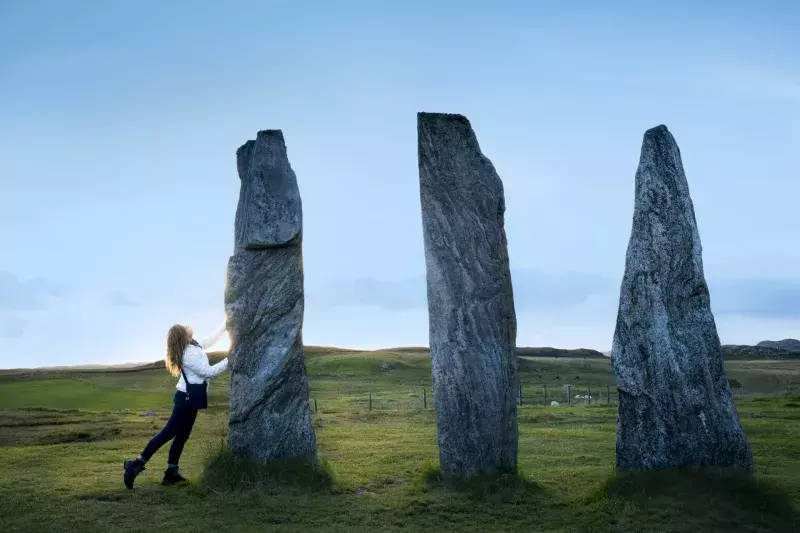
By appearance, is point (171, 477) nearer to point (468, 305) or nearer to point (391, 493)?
point (391, 493)

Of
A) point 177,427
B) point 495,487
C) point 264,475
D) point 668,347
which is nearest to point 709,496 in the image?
point 668,347

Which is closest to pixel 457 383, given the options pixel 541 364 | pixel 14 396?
pixel 14 396

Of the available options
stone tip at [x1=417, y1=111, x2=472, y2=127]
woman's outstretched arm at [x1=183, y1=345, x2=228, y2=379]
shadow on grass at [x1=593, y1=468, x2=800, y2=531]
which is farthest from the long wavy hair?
shadow on grass at [x1=593, y1=468, x2=800, y2=531]

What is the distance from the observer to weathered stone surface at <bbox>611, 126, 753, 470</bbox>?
11844mm

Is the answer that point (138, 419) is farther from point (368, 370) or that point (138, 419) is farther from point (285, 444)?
point (368, 370)

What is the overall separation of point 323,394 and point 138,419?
27851mm

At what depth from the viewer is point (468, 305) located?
12828mm

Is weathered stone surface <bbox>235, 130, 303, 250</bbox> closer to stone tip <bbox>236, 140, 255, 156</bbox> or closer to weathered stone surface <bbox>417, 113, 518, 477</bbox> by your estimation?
stone tip <bbox>236, 140, 255, 156</bbox>

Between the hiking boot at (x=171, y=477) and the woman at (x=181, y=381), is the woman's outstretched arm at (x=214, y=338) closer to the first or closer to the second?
the woman at (x=181, y=381)

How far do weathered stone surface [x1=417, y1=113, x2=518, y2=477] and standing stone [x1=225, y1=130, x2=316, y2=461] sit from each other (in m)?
2.78

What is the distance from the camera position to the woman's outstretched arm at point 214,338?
13.6 metres

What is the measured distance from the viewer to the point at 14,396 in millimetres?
38438

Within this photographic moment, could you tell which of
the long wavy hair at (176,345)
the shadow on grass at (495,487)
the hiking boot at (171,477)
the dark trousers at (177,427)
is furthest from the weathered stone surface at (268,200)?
the shadow on grass at (495,487)

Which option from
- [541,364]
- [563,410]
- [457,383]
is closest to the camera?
[457,383]
